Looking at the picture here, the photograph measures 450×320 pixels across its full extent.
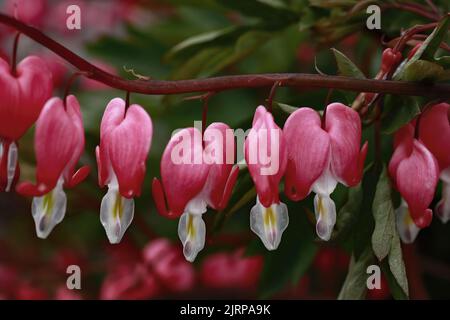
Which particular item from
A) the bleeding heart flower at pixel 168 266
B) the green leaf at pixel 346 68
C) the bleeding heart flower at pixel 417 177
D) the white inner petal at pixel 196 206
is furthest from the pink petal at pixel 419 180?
the bleeding heart flower at pixel 168 266

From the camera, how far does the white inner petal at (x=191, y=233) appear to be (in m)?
0.81

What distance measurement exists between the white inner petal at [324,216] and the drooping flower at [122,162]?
183 mm

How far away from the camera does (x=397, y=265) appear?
0.85 m

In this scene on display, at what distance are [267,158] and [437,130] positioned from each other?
21 centimetres

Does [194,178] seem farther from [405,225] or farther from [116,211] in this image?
[405,225]

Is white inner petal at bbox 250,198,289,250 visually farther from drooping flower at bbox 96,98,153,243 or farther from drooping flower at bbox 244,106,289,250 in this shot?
drooping flower at bbox 96,98,153,243

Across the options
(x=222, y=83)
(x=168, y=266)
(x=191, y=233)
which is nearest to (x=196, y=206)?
(x=191, y=233)

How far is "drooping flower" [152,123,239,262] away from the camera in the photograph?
2.63 ft

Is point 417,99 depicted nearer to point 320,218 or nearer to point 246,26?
point 320,218

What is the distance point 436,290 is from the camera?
1.48 meters

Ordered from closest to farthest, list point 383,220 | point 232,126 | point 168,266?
point 383,220, point 232,126, point 168,266

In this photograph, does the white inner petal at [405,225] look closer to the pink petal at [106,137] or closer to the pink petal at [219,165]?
the pink petal at [219,165]

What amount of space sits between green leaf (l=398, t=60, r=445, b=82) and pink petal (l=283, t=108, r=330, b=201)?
0.34ft

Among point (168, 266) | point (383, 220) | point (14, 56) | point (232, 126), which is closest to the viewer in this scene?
point (14, 56)
